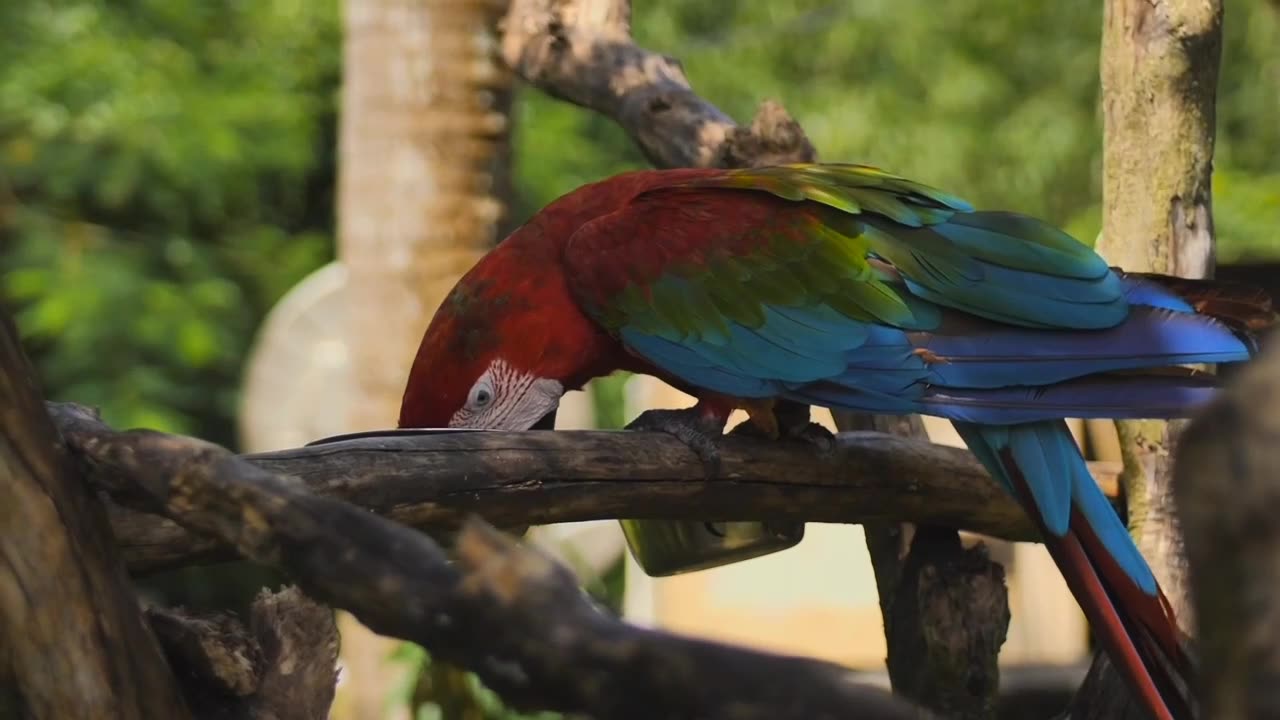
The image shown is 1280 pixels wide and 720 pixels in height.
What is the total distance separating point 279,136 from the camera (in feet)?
14.9

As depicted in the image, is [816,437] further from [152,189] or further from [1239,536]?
[152,189]

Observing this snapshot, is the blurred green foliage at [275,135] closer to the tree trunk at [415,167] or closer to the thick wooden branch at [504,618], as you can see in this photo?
the tree trunk at [415,167]

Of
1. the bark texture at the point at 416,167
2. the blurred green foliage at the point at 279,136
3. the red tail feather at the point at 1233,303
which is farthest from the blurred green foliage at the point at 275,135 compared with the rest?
the red tail feather at the point at 1233,303

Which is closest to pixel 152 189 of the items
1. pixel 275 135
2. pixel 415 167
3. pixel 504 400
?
pixel 275 135

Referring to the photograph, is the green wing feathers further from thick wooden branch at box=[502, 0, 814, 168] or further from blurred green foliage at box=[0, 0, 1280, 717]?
blurred green foliage at box=[0, 0, 1280, 717]

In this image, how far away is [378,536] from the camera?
0.89 m

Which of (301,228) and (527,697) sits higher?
(301,228)

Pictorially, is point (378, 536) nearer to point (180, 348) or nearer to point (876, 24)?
point (180, 348)

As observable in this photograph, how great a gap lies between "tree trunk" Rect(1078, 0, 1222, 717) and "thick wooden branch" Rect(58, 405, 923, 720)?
3.85 feet

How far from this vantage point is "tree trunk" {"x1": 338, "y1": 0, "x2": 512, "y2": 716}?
2.80m

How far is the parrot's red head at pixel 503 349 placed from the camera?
1639mm

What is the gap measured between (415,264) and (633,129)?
2.39 ft

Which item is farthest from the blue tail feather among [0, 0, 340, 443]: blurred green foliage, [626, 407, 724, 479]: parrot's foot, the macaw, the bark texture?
[0, 0, 340, 443]: blurred green foliage

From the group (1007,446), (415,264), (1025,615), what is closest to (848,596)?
(1025,615)
